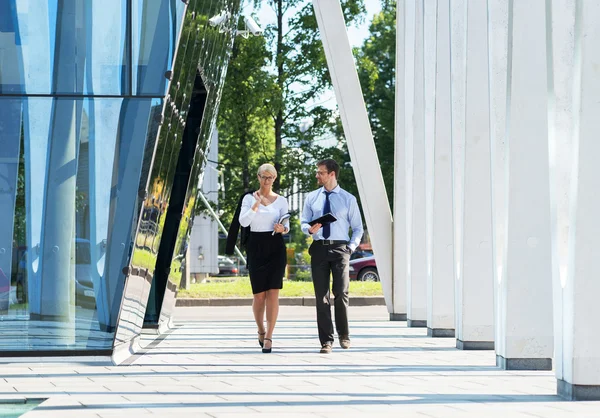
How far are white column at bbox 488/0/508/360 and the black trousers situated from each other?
190 cm

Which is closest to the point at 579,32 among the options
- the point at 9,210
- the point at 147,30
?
the point at 147,30

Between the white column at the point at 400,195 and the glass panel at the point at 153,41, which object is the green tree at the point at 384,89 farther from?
the glass panel at the point at 153,41

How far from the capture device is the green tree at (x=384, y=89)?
47.8 m

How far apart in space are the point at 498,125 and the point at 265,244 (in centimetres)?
276

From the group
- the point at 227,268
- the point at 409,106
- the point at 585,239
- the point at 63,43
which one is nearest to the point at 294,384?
the point at 585,239

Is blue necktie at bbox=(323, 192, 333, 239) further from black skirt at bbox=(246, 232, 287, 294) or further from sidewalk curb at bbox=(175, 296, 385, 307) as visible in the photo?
sidewalk curb at bbox=(175, 296, 385, 307)

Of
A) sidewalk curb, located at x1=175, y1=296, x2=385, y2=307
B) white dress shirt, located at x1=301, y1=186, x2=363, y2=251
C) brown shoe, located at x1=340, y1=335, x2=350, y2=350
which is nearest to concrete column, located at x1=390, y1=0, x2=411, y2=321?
brown shoe, located at x1=340, y1=335, x2=350, y2=350

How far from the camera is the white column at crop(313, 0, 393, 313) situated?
655 inches

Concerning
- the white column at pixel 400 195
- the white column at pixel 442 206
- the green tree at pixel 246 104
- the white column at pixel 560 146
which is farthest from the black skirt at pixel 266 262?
the green tree at pixel 246 104

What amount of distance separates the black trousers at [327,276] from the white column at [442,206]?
8.03 ft

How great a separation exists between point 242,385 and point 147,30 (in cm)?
367

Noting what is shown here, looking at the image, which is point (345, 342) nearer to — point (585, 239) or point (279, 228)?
point (279, 228)

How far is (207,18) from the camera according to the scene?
489 inches

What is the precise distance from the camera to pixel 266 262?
445 inches
